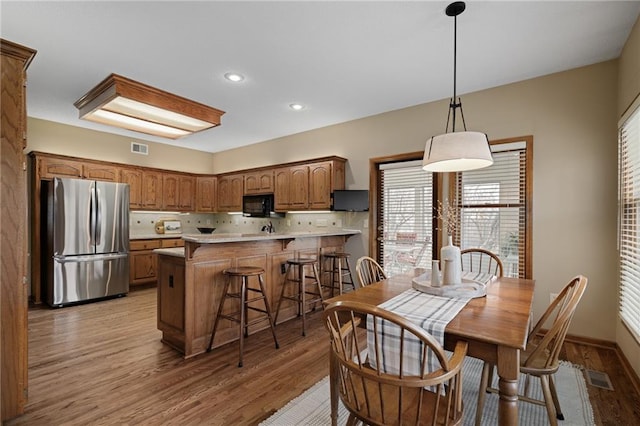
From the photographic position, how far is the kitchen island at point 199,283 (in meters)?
2.76

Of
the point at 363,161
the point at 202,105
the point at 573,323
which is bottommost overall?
the point at 573,323

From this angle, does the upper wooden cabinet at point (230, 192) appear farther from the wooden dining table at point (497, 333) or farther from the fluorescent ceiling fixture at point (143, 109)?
the wooden dining table at point (497, 333)

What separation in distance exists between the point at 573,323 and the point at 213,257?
143 inches

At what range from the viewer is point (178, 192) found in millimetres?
6141

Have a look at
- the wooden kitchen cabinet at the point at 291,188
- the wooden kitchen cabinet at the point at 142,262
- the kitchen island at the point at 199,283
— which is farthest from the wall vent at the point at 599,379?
the wooden kitchen cabinet at the point at 142,262

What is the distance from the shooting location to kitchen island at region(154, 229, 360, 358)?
276cm

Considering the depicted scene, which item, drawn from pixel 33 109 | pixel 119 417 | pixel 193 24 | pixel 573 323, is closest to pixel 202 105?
pixel 193 24

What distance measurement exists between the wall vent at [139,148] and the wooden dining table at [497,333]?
553cm

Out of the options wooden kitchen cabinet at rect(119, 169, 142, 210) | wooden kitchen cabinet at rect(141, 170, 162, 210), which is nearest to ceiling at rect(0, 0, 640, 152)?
wooden kitchen cabinet at rect(119, 169, 142, 210)

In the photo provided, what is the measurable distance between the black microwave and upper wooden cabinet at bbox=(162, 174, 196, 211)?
4.40ft

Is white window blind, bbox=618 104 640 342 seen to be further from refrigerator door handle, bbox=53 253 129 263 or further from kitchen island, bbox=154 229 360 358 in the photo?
refrigerator door handle, bbox=53 253 129 263

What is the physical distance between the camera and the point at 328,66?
3023 mm

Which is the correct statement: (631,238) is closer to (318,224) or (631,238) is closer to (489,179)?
(489,179)

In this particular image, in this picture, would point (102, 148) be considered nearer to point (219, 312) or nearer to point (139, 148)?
point (139, 148)
